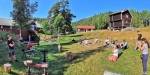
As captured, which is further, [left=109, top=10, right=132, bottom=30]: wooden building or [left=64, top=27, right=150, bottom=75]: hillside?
[left=109, top=10, right=132, bottom=30]: wooden building

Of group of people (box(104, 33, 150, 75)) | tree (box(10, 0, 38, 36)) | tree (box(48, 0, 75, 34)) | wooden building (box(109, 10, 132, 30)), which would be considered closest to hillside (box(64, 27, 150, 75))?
group of people (box(104, 33, 150, 75))

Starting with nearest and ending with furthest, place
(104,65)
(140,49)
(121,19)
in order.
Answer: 1. (140,49)
2. (104,65)
3. (121,19)

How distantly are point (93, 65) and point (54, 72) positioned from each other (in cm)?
338

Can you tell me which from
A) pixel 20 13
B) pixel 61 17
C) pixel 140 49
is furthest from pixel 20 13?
pixel 140 49

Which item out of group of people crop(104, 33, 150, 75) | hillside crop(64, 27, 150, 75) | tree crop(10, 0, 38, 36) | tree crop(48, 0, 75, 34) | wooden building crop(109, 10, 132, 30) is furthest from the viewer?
wooden building crop(109, 10, 132, 30)

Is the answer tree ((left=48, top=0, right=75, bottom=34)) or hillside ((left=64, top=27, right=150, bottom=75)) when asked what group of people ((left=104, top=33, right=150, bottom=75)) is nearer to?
hillside ((left=64, top=27, right=150, bottom=75))

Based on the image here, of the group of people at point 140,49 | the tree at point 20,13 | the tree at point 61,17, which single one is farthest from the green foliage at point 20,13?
the group of people at point 140,49

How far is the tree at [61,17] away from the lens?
82.2 meters

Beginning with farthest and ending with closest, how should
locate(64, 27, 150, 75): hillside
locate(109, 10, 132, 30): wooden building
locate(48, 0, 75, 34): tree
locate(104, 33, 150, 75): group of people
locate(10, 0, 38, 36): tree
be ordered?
locate(109, 10, 132, 30): wooden building → locate(48, 0, 75, 34): tree → locate(10, 0, 38, 36): tree → locate(64, 27, 150, 75): hillside → locate(104, 33, 150, 75): group of people

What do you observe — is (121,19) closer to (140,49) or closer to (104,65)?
(104,65)

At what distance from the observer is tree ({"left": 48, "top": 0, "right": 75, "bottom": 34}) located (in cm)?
8225

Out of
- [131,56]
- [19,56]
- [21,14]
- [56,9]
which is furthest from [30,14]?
[131,56]

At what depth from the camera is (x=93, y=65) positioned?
90.0 feet

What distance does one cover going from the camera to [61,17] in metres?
82.3
